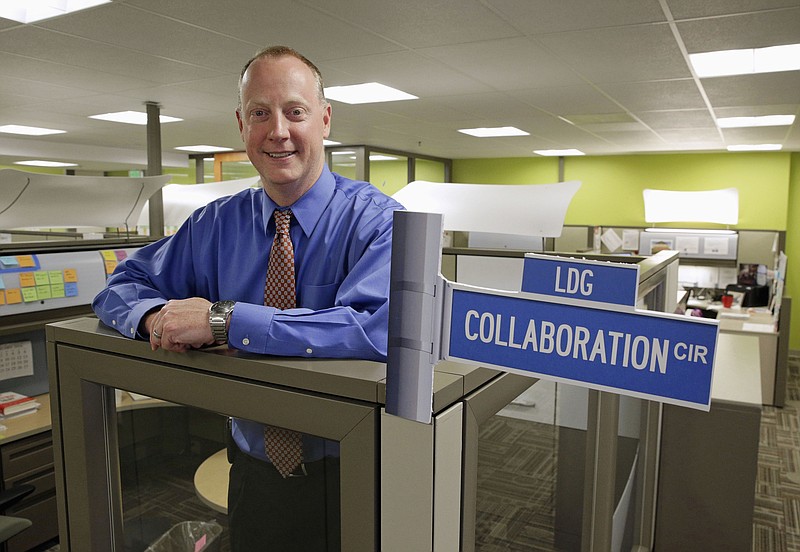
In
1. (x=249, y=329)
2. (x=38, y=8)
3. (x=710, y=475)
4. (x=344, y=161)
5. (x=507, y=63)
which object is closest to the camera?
(x=249, y=329)

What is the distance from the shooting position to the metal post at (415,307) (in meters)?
0.46

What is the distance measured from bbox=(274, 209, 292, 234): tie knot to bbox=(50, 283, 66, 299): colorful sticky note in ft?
6.68

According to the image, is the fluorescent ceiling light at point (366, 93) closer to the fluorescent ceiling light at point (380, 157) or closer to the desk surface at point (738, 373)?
the desk surface at point (738, 373)

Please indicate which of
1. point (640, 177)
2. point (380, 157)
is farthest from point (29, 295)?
point (640, 177)

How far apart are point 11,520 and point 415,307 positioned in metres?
1.91

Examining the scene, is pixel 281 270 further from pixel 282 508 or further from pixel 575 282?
pixel 575 282

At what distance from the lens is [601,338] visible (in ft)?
1.35

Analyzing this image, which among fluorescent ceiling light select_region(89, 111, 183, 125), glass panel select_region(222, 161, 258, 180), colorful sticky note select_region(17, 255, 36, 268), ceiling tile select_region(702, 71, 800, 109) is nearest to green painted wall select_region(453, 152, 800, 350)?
glass panel select_region(222, 161, 258, 180)

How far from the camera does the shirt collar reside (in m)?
1.10

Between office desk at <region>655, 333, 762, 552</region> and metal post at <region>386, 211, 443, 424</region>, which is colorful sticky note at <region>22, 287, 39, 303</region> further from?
metal post at <region>386, 211, 443, 424</region>

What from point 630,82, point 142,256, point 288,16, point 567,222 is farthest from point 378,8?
point 567,222

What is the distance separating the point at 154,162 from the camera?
4.84m

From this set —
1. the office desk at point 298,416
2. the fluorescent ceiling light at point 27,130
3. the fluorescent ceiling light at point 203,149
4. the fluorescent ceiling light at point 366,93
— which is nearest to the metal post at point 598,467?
the office desk at point 298,416

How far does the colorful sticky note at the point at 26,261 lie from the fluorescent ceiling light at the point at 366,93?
7.36ft
